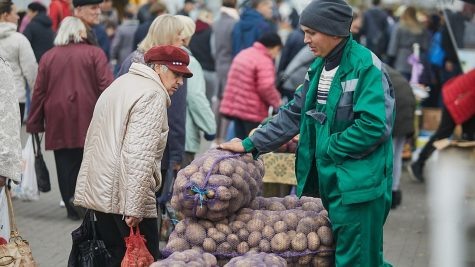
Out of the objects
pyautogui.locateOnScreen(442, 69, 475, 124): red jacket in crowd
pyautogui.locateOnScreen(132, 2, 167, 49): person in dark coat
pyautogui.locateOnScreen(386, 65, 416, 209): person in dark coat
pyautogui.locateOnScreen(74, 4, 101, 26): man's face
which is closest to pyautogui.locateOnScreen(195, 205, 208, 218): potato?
pyautogui.locateOnScreen(74, 4, 101, 26): man's face

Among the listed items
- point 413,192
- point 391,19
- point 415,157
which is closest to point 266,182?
point 413,192

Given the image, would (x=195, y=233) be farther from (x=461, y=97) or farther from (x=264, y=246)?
(x=461, y=97)

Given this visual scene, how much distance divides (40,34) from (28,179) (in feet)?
13.1

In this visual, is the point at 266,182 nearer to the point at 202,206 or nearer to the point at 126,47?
the point at 202,206

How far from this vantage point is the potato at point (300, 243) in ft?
18.8

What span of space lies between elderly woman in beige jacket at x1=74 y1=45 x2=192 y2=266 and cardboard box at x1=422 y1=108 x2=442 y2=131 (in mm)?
8553

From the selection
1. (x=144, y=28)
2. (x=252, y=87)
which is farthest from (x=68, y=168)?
(x=144, y=28)

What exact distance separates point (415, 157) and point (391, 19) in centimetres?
800

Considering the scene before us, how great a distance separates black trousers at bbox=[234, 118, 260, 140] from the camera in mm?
11007

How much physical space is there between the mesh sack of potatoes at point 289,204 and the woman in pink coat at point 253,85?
4.57 metres

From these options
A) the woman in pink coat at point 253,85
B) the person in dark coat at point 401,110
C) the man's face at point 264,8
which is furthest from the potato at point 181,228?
the man's face at point 264,8

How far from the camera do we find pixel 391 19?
68.3ft

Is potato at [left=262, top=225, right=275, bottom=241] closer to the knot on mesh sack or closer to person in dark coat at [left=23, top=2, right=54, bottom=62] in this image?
the knot on mesh sack

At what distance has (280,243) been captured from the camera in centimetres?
573
